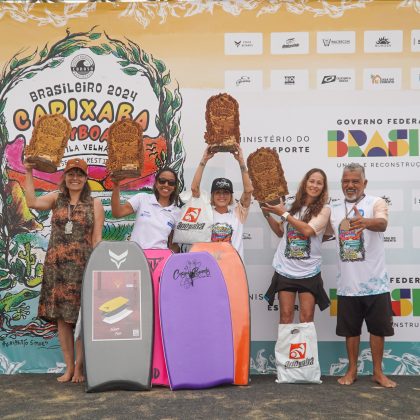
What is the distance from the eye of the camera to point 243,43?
4.38 m

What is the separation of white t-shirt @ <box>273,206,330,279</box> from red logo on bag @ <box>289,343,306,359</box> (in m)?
0.45

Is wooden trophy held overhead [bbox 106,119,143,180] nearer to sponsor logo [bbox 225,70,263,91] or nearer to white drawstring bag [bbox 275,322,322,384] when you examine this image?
sponsor logo [bbox 225,70,263,91]

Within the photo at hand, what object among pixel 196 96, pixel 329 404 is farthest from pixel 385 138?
pixel 329 404

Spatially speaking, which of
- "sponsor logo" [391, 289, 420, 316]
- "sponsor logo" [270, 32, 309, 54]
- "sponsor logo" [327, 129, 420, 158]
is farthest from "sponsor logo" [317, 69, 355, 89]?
"sponsor logo" [391, 289, 420, 316]

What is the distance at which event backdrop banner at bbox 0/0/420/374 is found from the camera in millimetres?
4332

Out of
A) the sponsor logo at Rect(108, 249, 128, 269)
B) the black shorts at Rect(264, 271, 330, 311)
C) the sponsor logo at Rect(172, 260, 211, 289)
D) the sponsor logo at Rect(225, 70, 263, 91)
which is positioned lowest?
the black shorts at Rect(264, 271, 330, 311)

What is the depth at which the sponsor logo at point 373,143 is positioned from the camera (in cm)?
433

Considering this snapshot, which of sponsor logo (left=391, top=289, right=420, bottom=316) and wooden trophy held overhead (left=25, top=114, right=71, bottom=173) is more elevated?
wooden trophy held overhead (left=25, top=114, right=71, bottom=173)

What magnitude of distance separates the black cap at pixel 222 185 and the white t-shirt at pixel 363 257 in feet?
2.51

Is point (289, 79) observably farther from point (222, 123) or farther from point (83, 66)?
point (83, 66)

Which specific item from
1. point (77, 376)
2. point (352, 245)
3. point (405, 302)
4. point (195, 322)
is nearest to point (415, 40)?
point (352, 245)

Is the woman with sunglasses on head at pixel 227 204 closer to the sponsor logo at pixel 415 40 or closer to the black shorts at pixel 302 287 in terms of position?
the black shorts at pixel 302 287

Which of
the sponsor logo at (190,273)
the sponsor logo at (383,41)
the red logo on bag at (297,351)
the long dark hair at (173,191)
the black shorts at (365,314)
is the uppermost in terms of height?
the sponsor logo at (383,41)

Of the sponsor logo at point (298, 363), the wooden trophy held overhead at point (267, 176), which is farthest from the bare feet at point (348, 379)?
the wooden trophy held overhead at point (267, 176)
